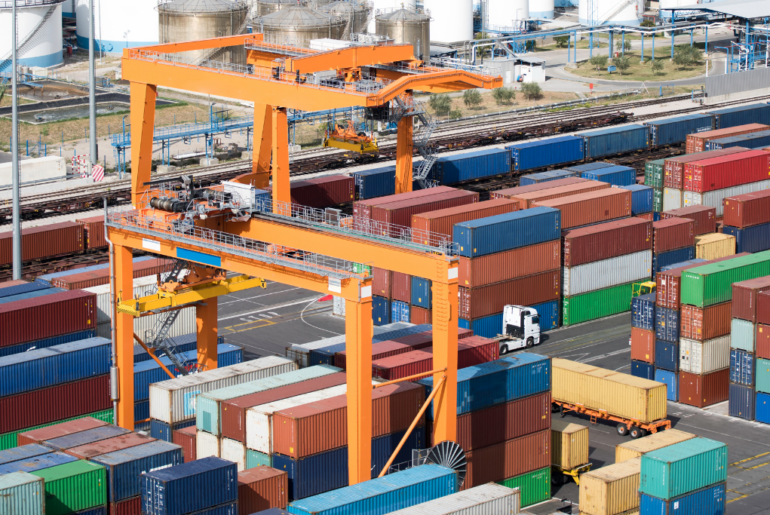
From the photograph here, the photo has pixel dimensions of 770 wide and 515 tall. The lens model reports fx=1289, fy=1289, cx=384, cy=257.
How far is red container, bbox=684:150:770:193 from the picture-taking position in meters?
90.8

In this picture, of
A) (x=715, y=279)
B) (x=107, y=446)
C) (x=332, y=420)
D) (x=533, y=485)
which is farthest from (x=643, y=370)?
(x=107, y=446)

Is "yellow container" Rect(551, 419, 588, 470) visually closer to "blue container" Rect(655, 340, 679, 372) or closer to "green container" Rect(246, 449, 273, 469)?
"blue container" Rect(655, 340, 679, 372)

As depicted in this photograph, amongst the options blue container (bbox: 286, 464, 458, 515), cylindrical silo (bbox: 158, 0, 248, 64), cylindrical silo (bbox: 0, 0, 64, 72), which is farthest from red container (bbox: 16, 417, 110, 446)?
cylindrical silo (bbox: 0, 0, 64, 72)

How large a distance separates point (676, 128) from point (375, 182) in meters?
34.9

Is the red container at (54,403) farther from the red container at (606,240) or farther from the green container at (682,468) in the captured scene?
the red container at (606,240)

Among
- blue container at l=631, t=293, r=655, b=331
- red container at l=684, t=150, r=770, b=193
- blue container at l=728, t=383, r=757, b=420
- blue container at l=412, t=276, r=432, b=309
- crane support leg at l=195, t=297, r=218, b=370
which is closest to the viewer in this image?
crane support leg at l=195, t=297, r=218, b=370

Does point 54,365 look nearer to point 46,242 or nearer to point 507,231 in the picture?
point 507,231

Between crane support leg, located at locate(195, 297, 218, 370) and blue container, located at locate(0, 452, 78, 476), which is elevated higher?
crane support leg, located at locate(195, 297, 218, 370)

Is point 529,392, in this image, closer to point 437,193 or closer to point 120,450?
point 120,450

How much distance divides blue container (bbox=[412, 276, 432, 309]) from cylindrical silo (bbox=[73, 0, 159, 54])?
311 ft

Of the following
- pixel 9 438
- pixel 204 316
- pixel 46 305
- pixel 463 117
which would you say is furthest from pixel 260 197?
pixel 463 117

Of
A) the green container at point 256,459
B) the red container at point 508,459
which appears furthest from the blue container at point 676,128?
the green container at point 256,459

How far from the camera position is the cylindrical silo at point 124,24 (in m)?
164

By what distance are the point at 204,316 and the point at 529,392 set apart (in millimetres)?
16241
